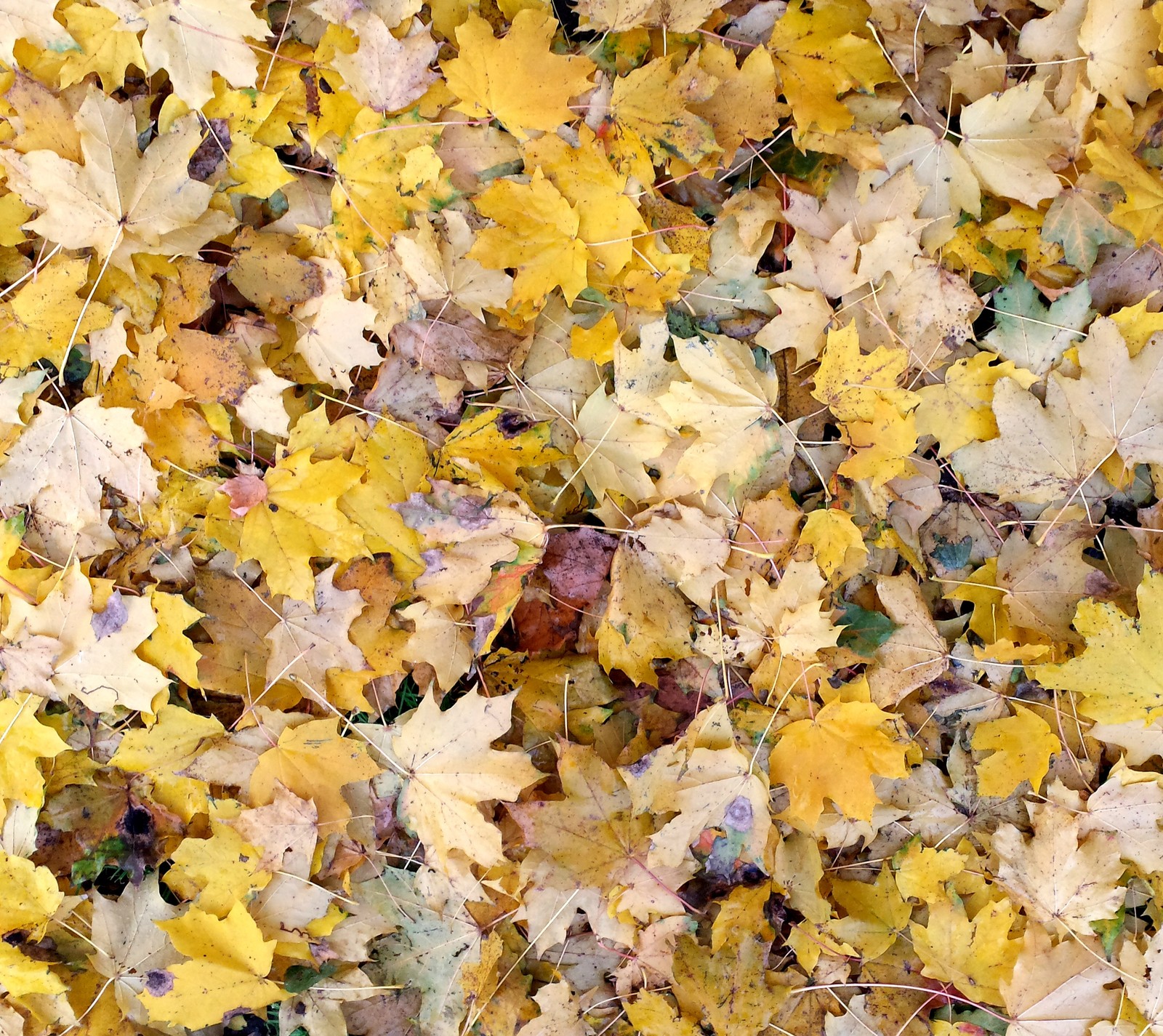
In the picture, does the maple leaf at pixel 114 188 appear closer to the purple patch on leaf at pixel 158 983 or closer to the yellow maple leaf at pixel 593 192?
the yellow maple leaf at pixel 593 192

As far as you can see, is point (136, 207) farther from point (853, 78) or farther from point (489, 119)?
point (853, 78)

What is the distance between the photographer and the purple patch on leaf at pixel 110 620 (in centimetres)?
129

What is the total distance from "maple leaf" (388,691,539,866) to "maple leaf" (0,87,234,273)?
2.96ft

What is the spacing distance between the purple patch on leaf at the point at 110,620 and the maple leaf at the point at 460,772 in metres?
0.51

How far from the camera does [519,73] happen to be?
121 centimetres

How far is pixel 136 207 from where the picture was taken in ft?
4.06

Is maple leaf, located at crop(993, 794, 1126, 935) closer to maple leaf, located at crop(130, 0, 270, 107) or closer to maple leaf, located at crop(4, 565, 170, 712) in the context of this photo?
maple leaf, located at crop(4, 565, 170, 712)

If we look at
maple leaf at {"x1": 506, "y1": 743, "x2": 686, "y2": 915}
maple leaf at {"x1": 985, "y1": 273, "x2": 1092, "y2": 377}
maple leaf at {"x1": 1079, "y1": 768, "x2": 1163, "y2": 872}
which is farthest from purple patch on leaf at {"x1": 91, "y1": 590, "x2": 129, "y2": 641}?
maple leaf at {"x1": 1079, "y1": 768, "x2": 1163, "y2": 872}

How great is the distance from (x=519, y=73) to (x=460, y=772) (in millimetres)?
1153

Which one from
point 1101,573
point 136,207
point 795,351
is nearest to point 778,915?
point 1101,573

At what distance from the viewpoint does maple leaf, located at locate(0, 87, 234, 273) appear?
3.95 feet

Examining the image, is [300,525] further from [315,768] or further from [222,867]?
[222,867]

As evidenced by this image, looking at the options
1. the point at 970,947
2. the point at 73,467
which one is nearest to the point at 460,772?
the point at 73,467

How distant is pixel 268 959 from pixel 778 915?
35.2 inches
